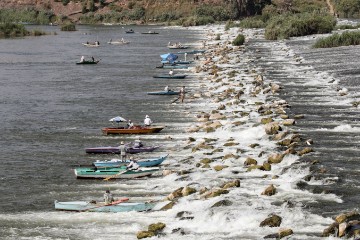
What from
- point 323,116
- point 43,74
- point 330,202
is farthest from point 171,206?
point 43,74

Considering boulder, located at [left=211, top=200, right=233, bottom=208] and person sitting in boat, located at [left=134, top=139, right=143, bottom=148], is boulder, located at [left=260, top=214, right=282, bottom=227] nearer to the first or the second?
boulder, located at [left=211, top=200, right=233, bottom=208]

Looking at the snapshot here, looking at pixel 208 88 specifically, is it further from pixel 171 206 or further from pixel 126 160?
pixel 171 206

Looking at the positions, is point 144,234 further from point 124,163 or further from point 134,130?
point 134,130

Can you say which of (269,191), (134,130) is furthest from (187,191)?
(134,130)

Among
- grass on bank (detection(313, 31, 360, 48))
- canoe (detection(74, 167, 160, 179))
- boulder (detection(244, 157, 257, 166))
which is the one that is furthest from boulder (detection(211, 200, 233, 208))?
grass on bank (detection(313, 31, 360, 48))

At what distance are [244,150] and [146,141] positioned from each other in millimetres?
8070

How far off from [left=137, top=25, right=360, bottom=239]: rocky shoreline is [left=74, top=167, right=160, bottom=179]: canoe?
1.33m

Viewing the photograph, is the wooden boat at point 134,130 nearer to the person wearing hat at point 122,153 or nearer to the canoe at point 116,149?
the canoe at point 116,149

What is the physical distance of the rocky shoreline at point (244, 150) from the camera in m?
27.5

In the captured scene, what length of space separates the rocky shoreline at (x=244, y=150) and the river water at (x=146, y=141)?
0.27 meters

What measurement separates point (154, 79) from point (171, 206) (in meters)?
47.6

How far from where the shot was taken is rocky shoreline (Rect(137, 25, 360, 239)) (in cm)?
2747

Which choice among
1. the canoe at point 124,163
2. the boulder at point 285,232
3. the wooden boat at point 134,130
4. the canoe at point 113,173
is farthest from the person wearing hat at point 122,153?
the boulder at point 285,232

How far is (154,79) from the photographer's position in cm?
7706
